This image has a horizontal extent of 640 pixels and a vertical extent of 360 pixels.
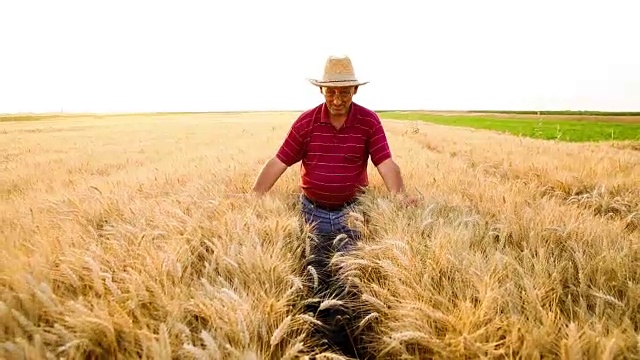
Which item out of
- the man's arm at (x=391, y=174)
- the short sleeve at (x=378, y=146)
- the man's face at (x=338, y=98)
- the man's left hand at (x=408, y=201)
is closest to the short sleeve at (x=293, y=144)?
the man's face at (x=338, y=98)

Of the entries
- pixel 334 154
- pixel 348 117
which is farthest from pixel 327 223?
pixel 348 117

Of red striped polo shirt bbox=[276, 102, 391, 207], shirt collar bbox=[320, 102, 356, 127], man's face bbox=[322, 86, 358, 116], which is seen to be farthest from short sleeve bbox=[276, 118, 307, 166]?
man's face bbox=[322, 86, 358, 116]

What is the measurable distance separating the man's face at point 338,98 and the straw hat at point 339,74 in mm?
89

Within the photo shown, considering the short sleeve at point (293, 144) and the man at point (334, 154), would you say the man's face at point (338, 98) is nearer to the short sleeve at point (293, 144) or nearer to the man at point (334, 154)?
the man at point (334, 154)

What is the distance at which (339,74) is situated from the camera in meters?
3.25

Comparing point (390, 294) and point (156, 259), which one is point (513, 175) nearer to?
point (390, 294)

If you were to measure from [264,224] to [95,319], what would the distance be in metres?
1.25

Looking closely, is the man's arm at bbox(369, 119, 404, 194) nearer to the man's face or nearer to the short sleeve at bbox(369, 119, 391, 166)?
the short sleeve at bbox(369, 119, 391, 166)

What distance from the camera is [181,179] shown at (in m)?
4.90

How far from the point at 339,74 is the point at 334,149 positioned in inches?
24.2

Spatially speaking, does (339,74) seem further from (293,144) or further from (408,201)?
(408,201)

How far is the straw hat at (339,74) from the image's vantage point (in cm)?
319

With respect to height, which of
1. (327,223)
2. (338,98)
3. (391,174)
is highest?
(338,98)

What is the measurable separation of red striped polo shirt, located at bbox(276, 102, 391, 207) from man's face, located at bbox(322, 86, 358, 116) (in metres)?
0.13
